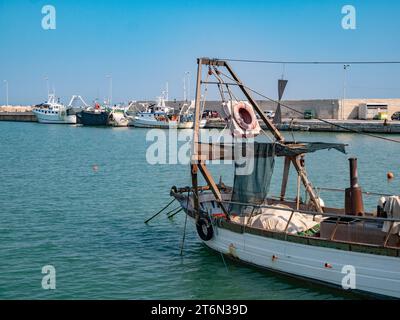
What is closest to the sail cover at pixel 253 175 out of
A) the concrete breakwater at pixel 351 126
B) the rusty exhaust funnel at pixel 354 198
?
the rusty exhaust funnel at pixel 354 198

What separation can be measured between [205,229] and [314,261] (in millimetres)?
4244

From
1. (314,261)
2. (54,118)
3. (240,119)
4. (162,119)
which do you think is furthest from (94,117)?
(314,261)

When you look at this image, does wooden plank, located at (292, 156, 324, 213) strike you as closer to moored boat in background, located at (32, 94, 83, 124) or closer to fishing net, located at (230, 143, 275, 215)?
fishing net, located at (230, 143, 275, 215)

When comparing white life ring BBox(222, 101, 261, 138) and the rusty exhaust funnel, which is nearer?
the rusty exhaust funnel

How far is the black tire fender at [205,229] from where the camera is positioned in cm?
1797

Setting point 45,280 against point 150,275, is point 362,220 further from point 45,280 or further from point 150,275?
point 45,280

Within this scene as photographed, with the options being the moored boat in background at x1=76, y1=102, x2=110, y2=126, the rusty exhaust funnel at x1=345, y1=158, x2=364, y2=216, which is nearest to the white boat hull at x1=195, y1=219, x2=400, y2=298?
the rusty exhaust funnel at x1=345, y1=158, x2=364, y2=216

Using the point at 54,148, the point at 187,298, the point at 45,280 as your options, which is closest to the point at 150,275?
the point at 187,298

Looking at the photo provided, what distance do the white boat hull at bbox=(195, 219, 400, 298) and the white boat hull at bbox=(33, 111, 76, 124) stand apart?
352 ft

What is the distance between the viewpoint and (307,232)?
1639cm

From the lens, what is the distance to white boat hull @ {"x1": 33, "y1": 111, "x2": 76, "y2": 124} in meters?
121

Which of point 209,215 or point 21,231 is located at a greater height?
point 209,215

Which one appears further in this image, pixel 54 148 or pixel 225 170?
pixel 54 148
